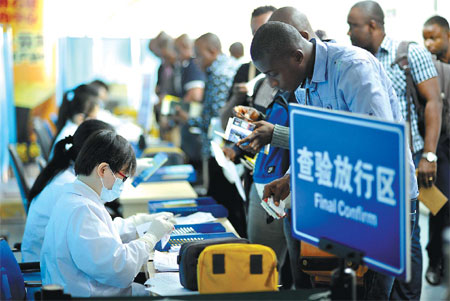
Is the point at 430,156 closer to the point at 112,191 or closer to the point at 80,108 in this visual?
the point at 112,191

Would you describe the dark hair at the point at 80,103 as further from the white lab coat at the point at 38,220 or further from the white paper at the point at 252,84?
the white lab coat at the point at 38,220

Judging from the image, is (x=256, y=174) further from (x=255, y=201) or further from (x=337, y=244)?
(x=337, y=244)

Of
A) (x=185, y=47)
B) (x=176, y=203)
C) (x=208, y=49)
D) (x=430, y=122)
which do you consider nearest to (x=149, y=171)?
(x=176, y=203)

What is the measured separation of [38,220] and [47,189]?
0.16 m

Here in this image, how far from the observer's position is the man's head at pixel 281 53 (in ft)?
7.78

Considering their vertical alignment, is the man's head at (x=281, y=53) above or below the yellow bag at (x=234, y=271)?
above

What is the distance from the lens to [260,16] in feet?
13.5

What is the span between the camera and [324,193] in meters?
1.69

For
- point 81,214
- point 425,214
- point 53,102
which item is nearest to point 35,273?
point 81,214

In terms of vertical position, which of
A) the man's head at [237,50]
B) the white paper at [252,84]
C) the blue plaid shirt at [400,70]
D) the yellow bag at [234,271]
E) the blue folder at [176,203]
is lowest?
the blue folder at [176,203]

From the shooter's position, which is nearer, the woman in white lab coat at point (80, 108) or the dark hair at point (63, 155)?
the dark hair at point (63, 155)

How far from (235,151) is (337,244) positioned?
2.54 meters

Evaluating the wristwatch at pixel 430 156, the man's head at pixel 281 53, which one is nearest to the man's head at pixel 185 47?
the wristwatch at pixel 430 156

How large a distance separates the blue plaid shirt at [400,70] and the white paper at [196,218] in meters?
1.31
